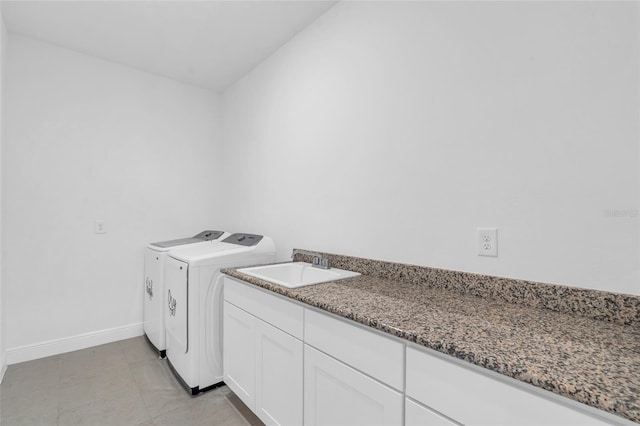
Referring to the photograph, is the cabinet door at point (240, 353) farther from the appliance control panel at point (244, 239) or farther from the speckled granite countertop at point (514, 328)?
the appliance control panel at point (244, 239)

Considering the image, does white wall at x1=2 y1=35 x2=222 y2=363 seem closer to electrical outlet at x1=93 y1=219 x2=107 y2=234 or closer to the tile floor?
electrical outlet at x1=93 y1=219 x2=107 y2=234

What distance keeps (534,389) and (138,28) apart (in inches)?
116

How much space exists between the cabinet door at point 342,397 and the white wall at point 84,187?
7.72 feet

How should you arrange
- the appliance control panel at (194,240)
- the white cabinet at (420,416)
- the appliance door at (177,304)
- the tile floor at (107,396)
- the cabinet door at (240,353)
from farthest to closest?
the appliance control panel at (194,240), the appliance door at (177,304), the tile floor at (107,396), the cabinet door at (240,353), the white cabinet at (420,416)

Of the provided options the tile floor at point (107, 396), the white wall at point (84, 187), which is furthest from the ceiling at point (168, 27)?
the tile floor at point (107, 396)

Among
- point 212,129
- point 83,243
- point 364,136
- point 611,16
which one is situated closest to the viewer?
point 611,16

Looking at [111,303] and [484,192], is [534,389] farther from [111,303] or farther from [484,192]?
[111,303]

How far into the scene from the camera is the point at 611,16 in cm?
98

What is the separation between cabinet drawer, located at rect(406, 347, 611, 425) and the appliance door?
1.60 metres

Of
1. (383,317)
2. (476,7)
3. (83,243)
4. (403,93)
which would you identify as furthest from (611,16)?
(83,243)

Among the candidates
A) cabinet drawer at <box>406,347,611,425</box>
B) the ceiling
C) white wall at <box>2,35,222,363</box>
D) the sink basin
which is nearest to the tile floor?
white wall at <box>2,35,222,363</box>

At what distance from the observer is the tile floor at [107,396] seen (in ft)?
5.66

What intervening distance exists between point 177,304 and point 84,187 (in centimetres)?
143

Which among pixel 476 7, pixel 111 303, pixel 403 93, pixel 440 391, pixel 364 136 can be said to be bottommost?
pixel 111 303
